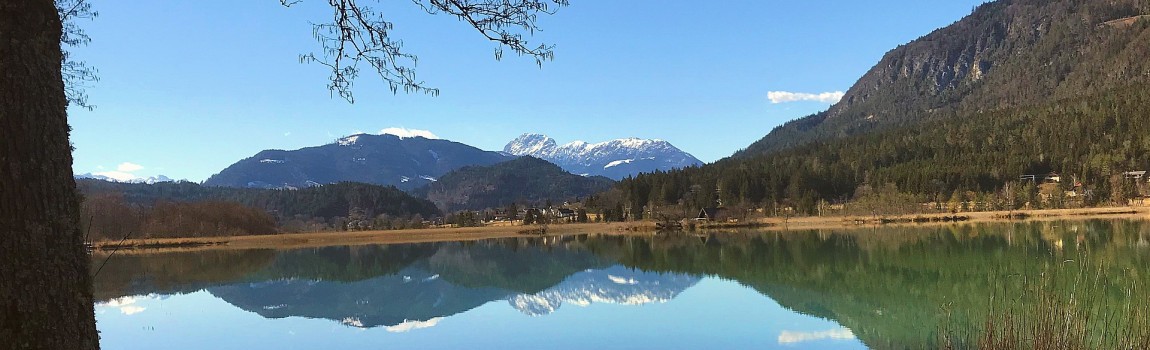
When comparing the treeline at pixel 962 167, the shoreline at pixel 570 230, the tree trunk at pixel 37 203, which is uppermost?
the treeline at pixel 962 167

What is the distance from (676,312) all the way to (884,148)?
104294 millimetres

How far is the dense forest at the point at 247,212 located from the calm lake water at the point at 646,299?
4460 millimetres

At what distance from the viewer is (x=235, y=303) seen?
24.1m

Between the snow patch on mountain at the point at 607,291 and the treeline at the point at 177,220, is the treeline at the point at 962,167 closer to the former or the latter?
the treeline at the point at 177,220

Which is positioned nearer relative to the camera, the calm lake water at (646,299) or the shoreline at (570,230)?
the calm lake water at (646,299)

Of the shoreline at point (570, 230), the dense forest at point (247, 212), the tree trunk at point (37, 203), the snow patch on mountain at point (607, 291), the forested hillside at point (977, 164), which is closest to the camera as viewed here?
the tree trunk at point (37, 203)

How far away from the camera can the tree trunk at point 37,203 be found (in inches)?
81.4

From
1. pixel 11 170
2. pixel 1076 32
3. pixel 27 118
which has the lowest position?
pixel 11 170

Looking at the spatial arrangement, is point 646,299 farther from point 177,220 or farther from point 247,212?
point 247,212

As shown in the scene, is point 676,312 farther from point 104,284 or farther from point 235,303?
point 104,284

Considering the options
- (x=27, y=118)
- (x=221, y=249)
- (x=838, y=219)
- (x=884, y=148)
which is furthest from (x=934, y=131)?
(x=27, y=118)

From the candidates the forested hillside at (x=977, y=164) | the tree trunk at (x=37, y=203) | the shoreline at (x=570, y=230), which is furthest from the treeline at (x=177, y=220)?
the tree trunk at (x=37, y=203)

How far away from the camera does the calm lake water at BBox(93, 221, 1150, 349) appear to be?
12.9m

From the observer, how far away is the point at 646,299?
20.9 metres
